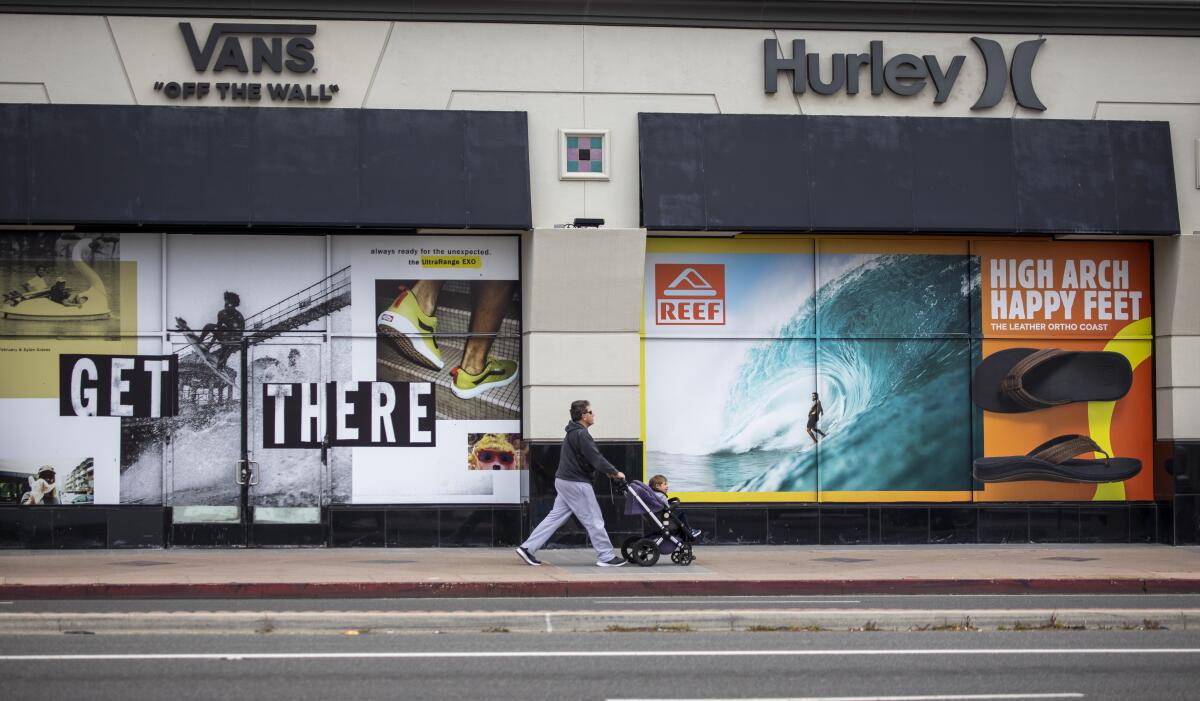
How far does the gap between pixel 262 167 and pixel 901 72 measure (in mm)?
8330

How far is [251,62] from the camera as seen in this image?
59.1 feet

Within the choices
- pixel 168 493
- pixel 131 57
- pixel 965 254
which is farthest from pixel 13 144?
pixel 965 254

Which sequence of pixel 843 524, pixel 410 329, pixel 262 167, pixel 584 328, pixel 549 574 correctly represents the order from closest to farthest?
pixel 549 574, pixel 262 167, pixel 584 328, pixel 410 329, pixel 843 524

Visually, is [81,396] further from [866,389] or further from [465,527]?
[866,389]

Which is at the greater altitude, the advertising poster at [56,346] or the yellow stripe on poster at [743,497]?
the advertising poster at [56,346]

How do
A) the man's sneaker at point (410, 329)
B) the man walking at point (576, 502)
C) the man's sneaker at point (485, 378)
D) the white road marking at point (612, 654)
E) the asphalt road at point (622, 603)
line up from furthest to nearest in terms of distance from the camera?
the man's sneaker at point (485, 378) → the man's sneaker at point (410, 329) → the man walking at point (576, 502) → the asphalt road at point (622, 603) → the white road marking at point (612, 654)

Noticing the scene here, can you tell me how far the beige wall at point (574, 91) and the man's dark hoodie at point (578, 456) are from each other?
221 cm

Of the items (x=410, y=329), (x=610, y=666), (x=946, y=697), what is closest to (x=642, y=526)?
(x=410, y=329)

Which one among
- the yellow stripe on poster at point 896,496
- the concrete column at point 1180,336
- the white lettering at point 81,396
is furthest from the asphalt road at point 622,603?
the concrete column at point 1180,336

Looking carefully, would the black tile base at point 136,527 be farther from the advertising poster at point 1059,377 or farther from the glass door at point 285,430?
the advertising poster at point 1059,377

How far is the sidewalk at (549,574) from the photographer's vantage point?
1395 centimetres

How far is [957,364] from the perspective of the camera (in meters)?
19.3

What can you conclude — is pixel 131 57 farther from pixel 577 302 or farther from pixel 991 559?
pixel 991 559

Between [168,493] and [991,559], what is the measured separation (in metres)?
10.3
